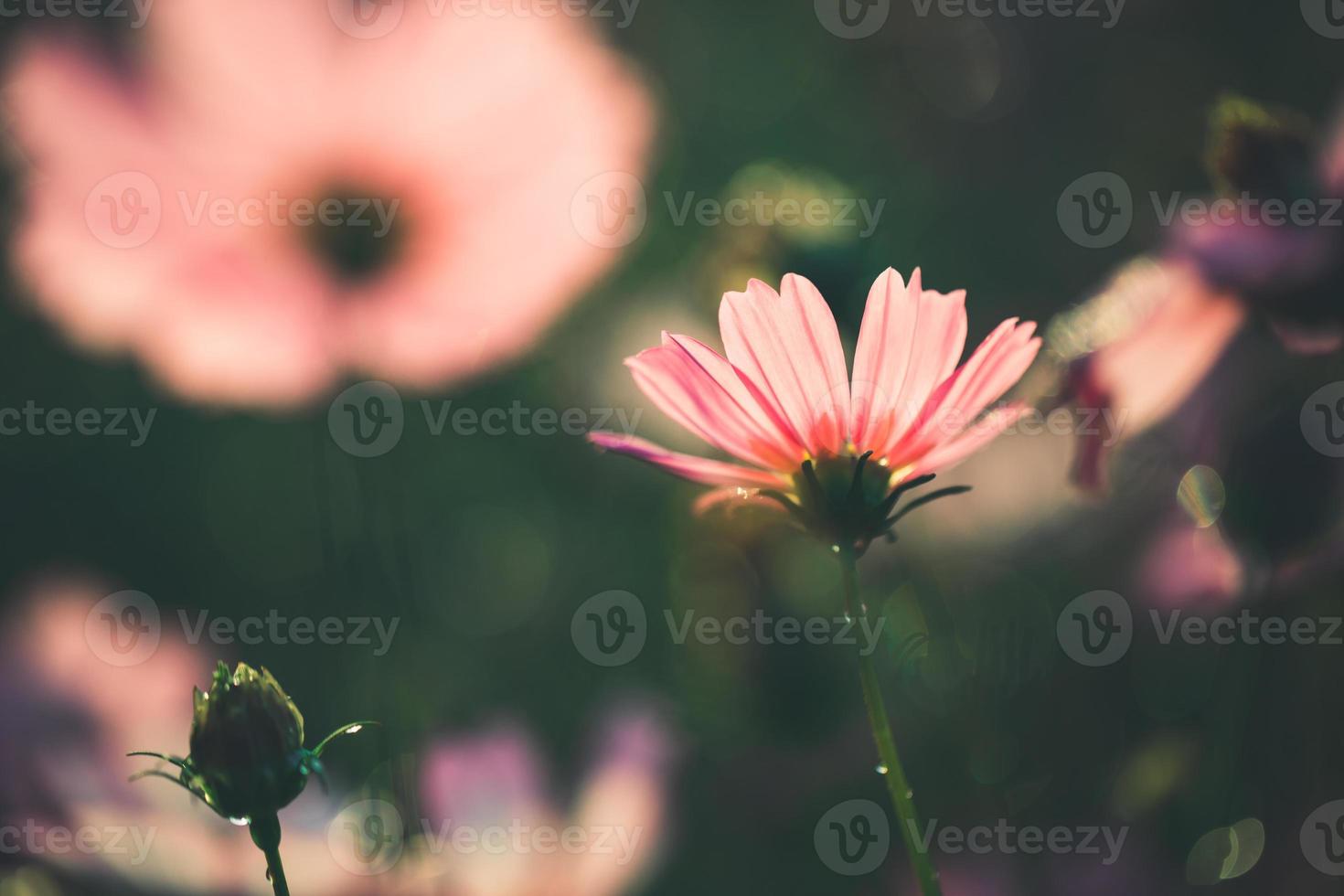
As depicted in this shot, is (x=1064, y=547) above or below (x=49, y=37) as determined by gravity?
below

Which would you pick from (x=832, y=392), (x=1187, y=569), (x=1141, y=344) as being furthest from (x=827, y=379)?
(x=1187, y=569)

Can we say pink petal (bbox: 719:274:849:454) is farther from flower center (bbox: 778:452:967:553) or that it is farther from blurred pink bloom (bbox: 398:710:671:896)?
blurred pink bloom (bbox: 398:710:671:896)

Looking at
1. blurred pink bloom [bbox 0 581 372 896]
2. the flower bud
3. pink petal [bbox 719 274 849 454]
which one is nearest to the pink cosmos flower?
pink petal [bbox 719 274 849 454]

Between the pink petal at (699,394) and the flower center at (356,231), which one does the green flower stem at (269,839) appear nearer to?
the pink petal at (699,394)

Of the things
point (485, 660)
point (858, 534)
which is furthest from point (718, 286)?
point (485, 660)

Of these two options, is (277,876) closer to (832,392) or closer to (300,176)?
(832,392)

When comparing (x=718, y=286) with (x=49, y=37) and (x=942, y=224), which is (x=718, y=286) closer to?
(x=49, y=37)
